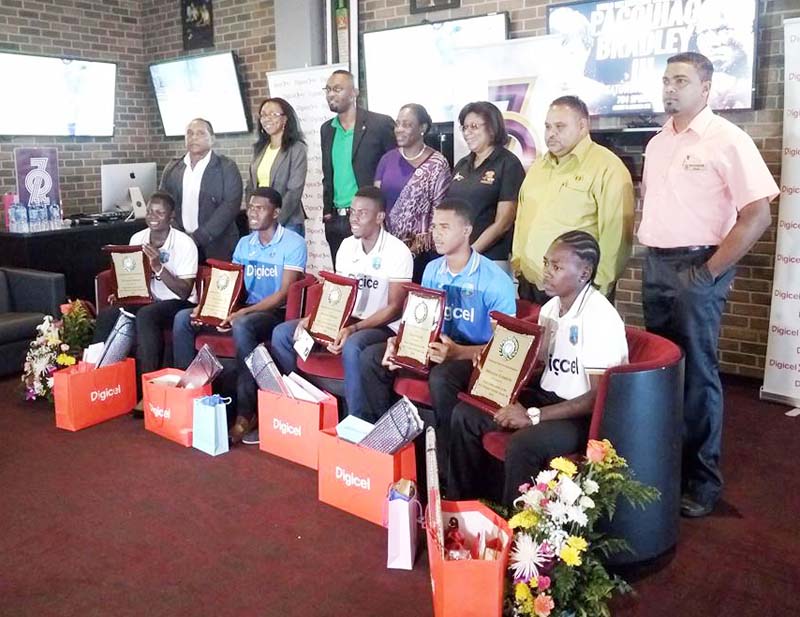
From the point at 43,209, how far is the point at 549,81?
3.97m

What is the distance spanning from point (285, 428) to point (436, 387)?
852 millimetres

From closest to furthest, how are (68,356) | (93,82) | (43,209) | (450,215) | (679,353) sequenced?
1. (679,353)
2. (450,215)
3. (68,356)
4. (43,209)
5. (93,82)

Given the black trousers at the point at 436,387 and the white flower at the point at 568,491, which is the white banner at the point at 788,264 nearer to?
the black trousers at the point at 436,387

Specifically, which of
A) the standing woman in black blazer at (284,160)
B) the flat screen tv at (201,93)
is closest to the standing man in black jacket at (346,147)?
the standing woman in black blazer at (284,160)

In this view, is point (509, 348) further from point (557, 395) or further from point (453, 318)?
point (453, 318)

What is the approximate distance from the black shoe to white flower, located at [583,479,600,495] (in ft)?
3.00

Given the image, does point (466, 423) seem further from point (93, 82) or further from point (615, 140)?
point (93, 82)

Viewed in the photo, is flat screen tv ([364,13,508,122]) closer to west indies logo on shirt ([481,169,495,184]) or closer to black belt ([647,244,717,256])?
west indies logo on shirt ([481,169,495,184])

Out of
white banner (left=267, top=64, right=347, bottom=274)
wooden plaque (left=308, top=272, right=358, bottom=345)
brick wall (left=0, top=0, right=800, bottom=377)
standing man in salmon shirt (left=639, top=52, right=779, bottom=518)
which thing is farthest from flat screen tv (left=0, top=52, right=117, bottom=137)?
standing man in salmon shirt (left=639, top=52, right=779, bottom=518)

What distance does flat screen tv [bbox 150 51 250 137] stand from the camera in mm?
6957

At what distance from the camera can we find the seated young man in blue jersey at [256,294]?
12.0ft

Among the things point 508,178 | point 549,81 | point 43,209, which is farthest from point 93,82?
point 508,178

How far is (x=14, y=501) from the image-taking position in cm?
302

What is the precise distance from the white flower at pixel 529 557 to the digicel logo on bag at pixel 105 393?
259 cm
